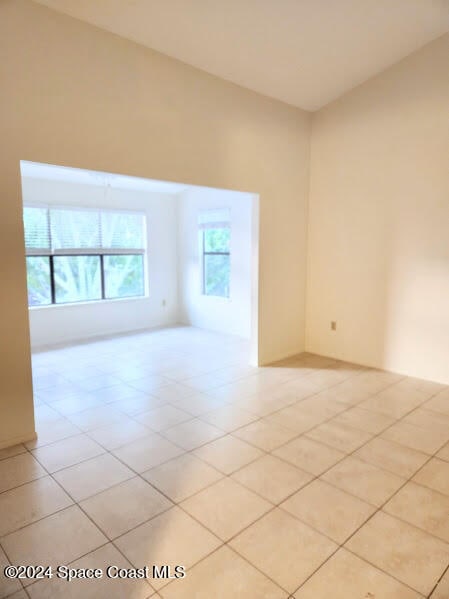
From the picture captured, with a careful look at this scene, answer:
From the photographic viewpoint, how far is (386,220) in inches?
160

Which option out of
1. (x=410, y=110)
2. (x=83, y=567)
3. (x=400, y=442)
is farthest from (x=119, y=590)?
(x=410, y=110)

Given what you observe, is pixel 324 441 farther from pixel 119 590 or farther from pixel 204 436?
pixel 119 590

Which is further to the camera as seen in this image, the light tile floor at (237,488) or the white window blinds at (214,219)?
the white window blinds at (214,219)

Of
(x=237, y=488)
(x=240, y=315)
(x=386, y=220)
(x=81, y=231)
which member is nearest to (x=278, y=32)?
(x=386, y=220)

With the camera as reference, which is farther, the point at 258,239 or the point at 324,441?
the point at 258,239

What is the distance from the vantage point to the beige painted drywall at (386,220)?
370 centimetres

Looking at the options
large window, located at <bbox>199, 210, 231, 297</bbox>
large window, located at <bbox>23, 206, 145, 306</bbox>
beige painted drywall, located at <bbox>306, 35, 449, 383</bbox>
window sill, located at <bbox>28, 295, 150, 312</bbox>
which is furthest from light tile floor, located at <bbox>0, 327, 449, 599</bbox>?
large window, located at <bbox>199, 210, 231, 297</bbox>

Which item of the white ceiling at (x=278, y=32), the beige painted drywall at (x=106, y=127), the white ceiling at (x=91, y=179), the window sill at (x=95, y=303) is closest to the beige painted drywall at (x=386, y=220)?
the white ceiling at (x=278, y=32)

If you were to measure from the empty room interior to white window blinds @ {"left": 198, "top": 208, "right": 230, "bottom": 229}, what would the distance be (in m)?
0.05

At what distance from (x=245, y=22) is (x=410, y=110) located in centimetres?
186

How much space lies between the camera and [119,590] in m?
1.57

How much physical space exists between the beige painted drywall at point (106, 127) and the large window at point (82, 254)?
9.01 feet

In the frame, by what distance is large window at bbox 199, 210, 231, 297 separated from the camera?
5.89 m

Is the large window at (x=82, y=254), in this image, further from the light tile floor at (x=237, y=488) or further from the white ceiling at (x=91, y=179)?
the light tile floor at (x=237, y=488)
